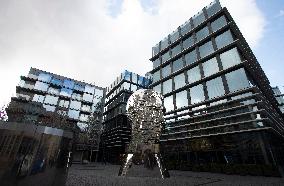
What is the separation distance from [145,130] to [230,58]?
2452cm

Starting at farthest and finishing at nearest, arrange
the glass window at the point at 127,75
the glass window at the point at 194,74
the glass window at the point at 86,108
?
the glass window at the point at 86,108 → the glass window at the point at 127,75 → the glass window at the point at 194,74

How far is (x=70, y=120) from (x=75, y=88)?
10979 mm

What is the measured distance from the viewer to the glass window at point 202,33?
3616 centimetres

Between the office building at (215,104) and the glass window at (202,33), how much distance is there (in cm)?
23

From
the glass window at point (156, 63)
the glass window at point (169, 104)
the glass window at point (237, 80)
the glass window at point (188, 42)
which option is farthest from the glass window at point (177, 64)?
the glass window at point (237, 80)

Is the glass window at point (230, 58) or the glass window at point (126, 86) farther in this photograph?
the glass window at point (126, 86)

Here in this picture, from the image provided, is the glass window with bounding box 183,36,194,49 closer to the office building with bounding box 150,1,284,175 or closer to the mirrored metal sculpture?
the office building with bounding box 150,1,284,175

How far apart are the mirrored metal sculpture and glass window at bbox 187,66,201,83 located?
24.2 m

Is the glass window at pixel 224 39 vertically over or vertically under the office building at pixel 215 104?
over

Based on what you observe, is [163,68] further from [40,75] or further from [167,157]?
[40,75]

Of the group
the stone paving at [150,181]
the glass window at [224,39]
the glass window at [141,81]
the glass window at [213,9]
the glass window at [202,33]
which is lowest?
the stone paving at [150,181]

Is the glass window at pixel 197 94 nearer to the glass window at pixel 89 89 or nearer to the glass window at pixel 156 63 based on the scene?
the glass window at pixel 156 63

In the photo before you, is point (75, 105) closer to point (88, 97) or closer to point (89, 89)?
point (88, 97)

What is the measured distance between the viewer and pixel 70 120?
55469 mm
